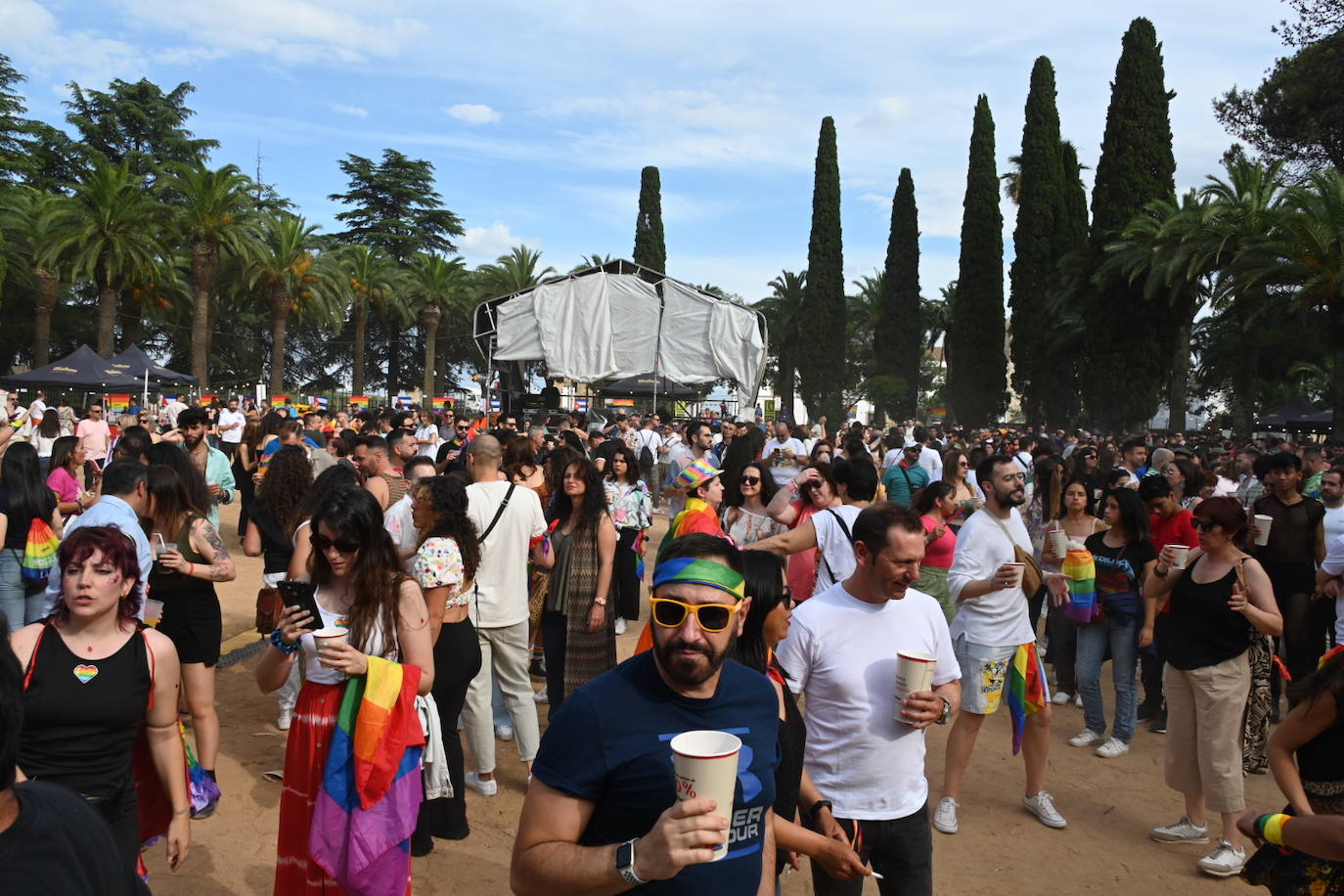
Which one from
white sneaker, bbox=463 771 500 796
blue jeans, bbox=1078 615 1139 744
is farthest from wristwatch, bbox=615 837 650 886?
blue jeans, bbox=1078 615 1139 744

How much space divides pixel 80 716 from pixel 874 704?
252 centimetres

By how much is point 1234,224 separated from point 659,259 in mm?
28345

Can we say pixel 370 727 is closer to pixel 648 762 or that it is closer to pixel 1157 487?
pixel 648 762

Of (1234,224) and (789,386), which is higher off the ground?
(1234,224)

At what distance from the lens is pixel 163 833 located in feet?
11.3

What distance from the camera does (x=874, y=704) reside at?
132 inches

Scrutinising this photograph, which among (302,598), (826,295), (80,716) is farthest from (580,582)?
(826,295)

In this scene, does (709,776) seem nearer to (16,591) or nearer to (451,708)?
(451,708)

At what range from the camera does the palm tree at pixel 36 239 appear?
34031mm

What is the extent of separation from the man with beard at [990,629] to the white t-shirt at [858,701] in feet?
5.96

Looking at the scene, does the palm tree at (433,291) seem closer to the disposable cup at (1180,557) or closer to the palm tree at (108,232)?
the palm tree at (108,232)

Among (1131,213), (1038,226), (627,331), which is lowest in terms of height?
(627,331)

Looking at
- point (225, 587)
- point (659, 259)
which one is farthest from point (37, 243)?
point (225, 587)

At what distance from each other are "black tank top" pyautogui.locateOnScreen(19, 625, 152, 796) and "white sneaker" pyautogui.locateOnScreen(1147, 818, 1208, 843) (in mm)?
5092
